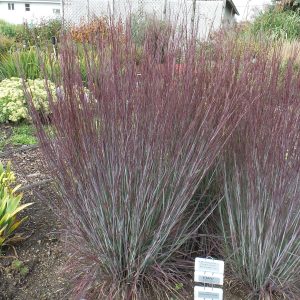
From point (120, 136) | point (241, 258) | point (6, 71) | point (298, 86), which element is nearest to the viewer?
point (120, 136)

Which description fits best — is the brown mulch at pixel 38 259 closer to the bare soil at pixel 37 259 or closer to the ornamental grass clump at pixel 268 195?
the bare soil at pixel 37 259

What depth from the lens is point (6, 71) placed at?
288 inches

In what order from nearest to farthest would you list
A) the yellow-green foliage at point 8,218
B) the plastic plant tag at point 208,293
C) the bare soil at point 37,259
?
the plastic plant tag at point 208,293 → the bare soil at point 37,259 → the yellow-green foliage at point 8,218

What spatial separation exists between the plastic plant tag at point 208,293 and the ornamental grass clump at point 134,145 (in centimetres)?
28

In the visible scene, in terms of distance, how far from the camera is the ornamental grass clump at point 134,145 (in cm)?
209

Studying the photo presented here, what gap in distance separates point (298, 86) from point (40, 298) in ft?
6.23

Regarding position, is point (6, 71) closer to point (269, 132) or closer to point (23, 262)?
point (23, 262)

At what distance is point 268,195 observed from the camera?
2174 millimetres

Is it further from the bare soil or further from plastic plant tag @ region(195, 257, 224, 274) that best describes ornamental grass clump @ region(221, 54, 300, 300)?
plastic plant tag @ region(195, 257, 224, 274)

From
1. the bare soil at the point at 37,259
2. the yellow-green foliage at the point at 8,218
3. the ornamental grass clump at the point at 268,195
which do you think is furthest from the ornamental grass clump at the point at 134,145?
the yellow-green foliage at the point at 8,218

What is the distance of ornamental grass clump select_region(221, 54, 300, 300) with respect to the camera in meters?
2.10

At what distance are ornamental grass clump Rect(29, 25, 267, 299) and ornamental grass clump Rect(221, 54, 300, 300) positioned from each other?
5.4 inches

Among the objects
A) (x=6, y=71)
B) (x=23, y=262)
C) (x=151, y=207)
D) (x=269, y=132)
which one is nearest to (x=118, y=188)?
(x=151, y=207)

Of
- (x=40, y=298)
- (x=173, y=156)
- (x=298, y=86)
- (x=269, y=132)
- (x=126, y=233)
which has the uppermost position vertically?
(x=298, y=86)
